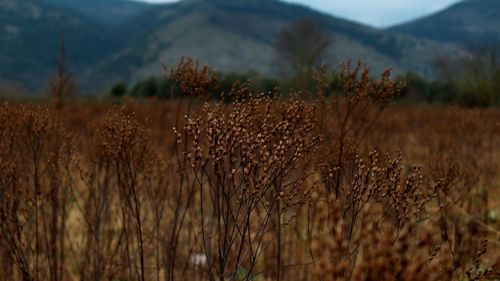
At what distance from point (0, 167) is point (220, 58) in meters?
183

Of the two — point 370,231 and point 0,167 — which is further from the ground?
point 370,231

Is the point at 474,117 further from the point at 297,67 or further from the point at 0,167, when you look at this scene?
the point at 297,67

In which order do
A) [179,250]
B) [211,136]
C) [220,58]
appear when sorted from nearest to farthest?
[211,136], [179,250], [220,58]

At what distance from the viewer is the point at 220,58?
605ft

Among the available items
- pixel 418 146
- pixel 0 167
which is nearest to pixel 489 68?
pixel 418 146

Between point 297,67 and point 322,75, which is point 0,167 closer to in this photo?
point 322,75

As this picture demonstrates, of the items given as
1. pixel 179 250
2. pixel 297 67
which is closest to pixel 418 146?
pixel 179 250

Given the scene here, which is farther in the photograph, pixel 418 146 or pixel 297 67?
pixel 297 67

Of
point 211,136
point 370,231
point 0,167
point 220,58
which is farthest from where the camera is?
point 220,58

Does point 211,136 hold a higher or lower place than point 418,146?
higher

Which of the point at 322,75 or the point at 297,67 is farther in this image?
the point at 297,67

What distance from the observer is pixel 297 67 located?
4675 centimetres

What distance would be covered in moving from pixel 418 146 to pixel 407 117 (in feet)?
18.3

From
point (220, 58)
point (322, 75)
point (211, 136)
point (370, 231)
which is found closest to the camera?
point (370, 231)
